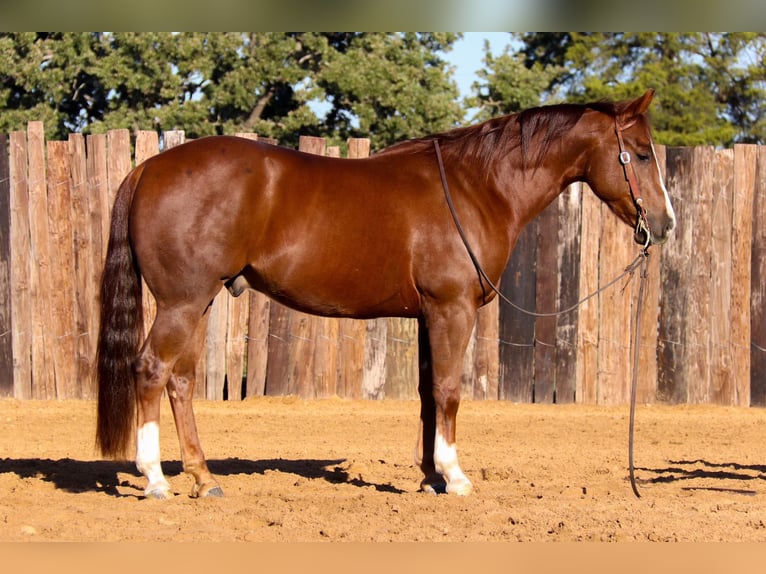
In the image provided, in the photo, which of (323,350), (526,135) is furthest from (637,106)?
(323,350)

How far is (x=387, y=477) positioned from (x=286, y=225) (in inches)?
79.8

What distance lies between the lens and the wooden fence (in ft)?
31.2

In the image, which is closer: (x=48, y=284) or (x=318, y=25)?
(x=318, y=25)

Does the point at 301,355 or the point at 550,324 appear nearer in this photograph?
the point at 301,355

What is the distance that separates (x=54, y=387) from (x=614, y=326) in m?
5.92

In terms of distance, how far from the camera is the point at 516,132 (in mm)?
5828

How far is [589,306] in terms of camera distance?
9.66 meters

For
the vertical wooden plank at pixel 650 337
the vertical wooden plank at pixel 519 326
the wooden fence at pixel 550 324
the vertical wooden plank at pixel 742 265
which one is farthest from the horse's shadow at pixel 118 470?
the vertical wooden plank at pixel 742 265

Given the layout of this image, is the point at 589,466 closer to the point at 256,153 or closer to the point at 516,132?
the point at 516,132

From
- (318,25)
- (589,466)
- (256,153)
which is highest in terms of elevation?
(256,153)

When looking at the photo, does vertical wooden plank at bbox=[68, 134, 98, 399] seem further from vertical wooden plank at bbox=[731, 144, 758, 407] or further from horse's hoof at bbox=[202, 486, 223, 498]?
vertical wooden plank at bbox=[731, 144, 758, 407]

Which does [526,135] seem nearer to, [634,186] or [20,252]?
[634,186]

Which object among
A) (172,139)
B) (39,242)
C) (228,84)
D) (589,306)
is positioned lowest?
(589,306)

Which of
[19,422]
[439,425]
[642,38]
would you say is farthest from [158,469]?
[642,38]
